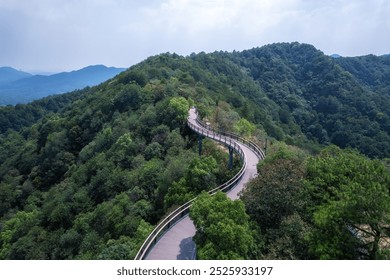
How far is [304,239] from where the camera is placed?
19.4 meters

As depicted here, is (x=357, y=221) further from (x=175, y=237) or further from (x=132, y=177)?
(x=132, y=177)

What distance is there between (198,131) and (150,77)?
53.7 meters

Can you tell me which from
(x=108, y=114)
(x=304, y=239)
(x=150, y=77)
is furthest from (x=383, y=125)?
(x=304, y=239)

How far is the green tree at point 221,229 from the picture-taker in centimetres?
1827

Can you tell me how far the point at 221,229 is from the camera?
1859cm

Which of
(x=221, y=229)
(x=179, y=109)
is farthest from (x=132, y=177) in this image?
(x=221, y=229)

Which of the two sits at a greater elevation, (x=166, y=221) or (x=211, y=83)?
(x=211, y=83)

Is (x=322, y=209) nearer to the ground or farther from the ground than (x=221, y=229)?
farther from the ground

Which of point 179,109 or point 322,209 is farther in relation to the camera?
point 179,109

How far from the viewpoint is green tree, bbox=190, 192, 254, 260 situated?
18266 millimetres

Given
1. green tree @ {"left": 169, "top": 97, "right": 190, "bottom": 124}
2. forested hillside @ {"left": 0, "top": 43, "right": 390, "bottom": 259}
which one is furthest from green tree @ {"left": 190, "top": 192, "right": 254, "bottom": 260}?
green tree @ {"left": 169, "top": 97, "right": 190, "bottom": 124}

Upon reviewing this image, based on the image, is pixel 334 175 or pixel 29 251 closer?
pixel 334 175

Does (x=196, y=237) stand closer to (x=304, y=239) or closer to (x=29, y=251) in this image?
(x=304, y=239)

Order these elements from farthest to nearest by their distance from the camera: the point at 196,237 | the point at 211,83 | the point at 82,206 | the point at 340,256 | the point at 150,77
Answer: the point at 211,83 < the point at 150,77 < the point at 82,206 < the point at 196,237 < the point at 340,256
